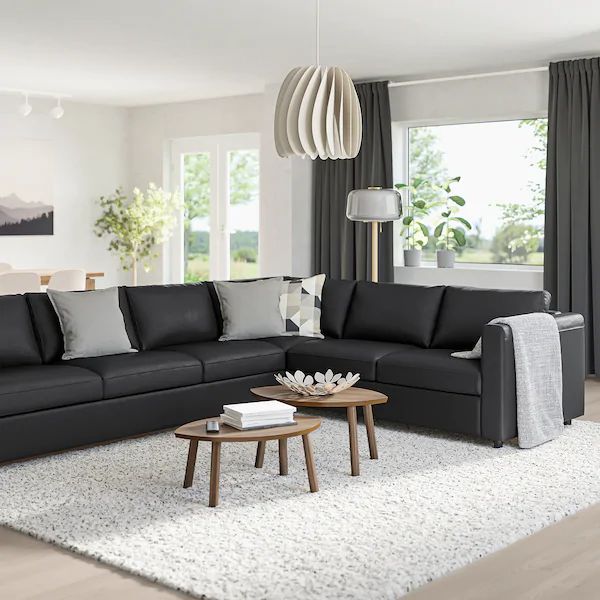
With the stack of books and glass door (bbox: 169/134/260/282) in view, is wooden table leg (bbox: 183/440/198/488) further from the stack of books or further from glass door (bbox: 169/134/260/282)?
glass door (bbox: 169/134/260/282)

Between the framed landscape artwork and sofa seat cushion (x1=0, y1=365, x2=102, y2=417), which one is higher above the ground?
the framed landscape artwork

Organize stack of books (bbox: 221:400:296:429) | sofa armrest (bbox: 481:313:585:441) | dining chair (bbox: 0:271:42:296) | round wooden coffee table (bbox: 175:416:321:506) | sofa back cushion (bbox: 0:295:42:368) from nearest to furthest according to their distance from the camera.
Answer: round wooden coffee table (bbox: 175:416:321:506) → stack of books (bbox: 221:400:296:429) → sofa armrest (bbox: 481:313:585:441) → sofa back cushion (bbox: 0:295:42:368) → dining chair (bbox: 0:271:42:296)

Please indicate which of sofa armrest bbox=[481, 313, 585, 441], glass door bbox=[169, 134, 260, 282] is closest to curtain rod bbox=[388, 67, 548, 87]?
glass door bbox=[169, 134, 260, 282]

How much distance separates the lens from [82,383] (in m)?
4.93

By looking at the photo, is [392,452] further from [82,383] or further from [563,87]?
Answer: [563,87]

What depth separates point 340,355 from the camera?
5.82 metres

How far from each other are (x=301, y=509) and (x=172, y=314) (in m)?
2.32

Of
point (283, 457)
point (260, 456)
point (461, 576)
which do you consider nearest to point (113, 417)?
point (260, 456)

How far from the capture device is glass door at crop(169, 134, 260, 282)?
10.3 meters

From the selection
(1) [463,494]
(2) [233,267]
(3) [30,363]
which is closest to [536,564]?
(1) [463,494]

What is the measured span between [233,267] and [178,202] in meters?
0.93

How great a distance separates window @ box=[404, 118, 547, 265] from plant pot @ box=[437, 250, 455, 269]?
0.25 metres

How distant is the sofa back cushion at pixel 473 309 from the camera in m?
5.68

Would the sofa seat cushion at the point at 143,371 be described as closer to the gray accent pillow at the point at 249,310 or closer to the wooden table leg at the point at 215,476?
the gray accent pillow at the point at 249,310
